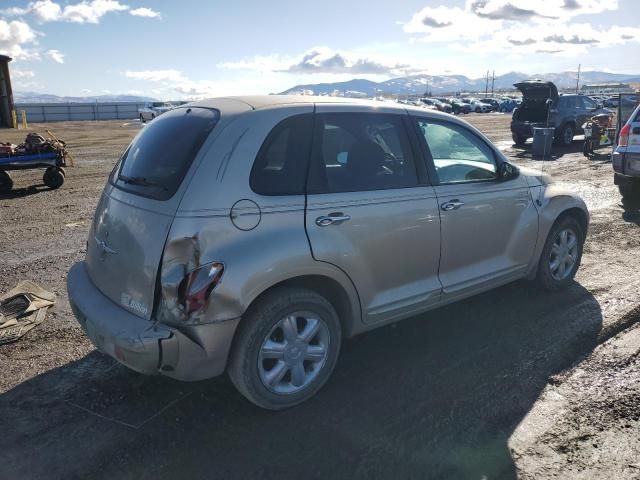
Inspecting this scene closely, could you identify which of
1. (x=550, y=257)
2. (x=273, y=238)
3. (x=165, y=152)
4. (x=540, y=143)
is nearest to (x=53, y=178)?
(x=165, y=152)

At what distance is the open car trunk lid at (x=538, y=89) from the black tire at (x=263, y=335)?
53.4 ft

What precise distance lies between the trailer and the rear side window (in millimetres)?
9259

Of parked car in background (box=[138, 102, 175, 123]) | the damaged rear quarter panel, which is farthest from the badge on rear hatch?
parked car in background (box=[138, 102, 175, 123])

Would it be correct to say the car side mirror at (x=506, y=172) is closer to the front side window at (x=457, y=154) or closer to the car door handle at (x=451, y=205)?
the front side window at (x=457, y=154)

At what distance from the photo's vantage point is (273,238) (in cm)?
296

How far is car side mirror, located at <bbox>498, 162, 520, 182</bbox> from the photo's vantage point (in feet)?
14.2

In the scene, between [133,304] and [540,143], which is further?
[540,143]

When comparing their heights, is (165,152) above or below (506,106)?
below

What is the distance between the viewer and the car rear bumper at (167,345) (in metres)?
2.80

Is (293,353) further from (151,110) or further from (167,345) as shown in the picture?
(151,110)

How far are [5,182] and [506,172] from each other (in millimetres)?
9792

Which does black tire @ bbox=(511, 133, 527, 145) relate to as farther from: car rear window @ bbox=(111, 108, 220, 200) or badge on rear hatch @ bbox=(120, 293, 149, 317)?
badge on rear hatch @ bbox=(120, 293, 149, 317)

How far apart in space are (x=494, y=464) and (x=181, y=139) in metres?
2.50

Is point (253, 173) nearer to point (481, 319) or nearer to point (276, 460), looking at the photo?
point (276, 460)
